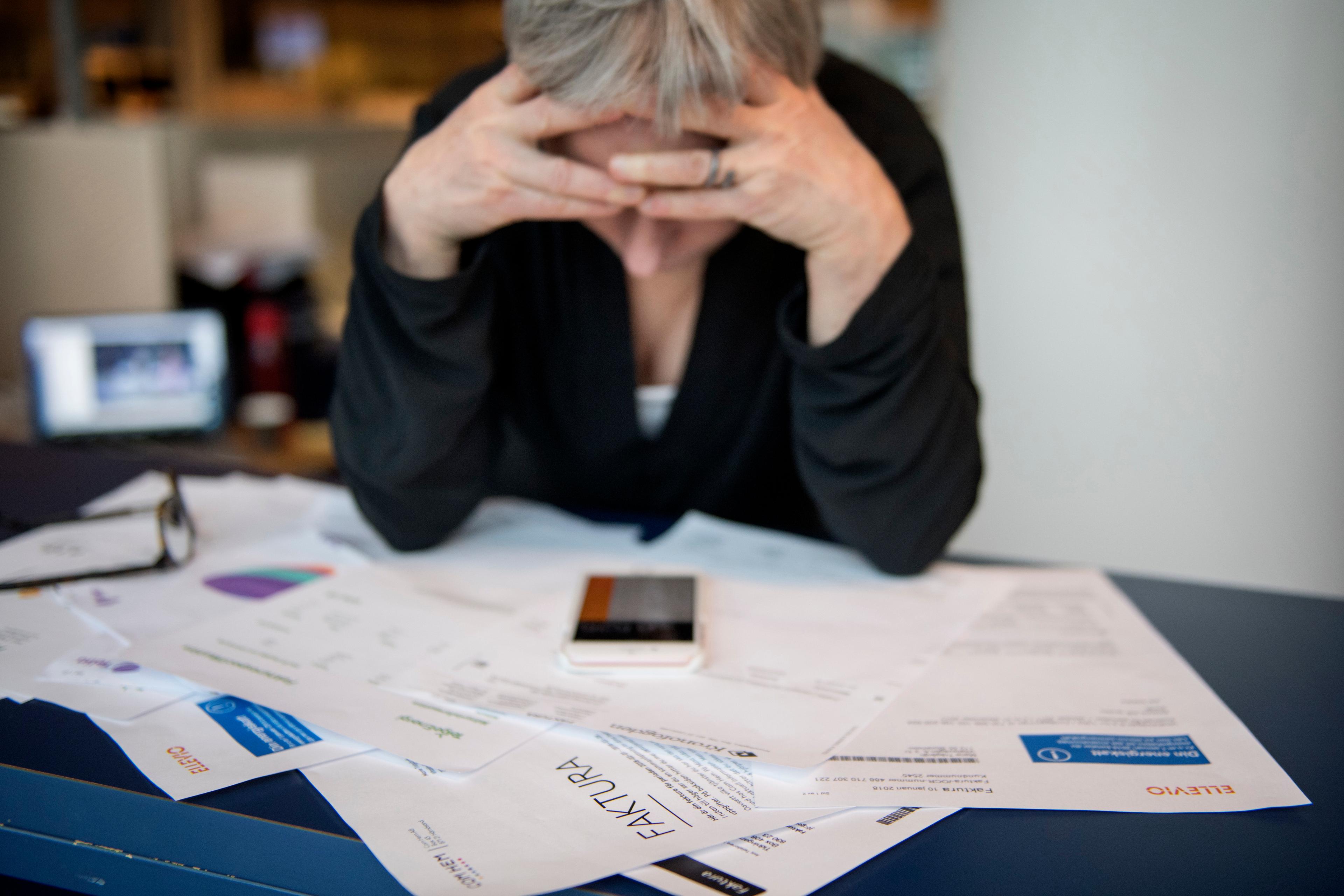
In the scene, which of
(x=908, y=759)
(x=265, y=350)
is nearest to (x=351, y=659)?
(x=908, y=759)

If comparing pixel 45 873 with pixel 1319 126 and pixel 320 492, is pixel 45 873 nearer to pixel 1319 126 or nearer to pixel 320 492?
pixel 320 492

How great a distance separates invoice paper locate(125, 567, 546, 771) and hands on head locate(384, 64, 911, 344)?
0.27m

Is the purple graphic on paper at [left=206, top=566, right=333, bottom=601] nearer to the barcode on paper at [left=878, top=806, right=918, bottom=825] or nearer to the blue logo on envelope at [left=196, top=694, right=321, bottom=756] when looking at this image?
the blue logo on envelope at [left=196, top=694, right=321, bottom=756]

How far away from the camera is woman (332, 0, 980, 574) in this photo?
2.04 ft

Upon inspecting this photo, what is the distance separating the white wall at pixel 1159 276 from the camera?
53.6 inches

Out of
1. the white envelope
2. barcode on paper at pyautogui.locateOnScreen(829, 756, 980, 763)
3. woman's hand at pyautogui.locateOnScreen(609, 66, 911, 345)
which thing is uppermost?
woman's hand at pyautogui.locateOnScreen(609, 66, 911, 345)

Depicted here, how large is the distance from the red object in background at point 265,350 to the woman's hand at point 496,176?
142 centimetres

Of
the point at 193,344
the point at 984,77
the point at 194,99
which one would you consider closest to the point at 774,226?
the point at 984,77

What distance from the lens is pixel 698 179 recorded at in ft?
2.07

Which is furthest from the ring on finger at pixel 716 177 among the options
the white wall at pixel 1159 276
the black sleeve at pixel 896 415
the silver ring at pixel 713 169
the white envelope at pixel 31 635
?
the white wall at pixel 1159 276

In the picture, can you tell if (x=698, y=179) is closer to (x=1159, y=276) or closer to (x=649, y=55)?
(x=649, y=55)

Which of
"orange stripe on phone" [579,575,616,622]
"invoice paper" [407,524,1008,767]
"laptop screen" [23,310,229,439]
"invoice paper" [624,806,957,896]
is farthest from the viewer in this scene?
"laptop screen" [23,310,229,439]

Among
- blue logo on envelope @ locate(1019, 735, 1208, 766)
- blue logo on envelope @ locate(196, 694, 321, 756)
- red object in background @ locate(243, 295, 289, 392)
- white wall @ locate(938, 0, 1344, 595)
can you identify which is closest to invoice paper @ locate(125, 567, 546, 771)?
blue logo on envelope @ locate(196, 694, 321, 756)

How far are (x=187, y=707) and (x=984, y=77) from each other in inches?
65.6
